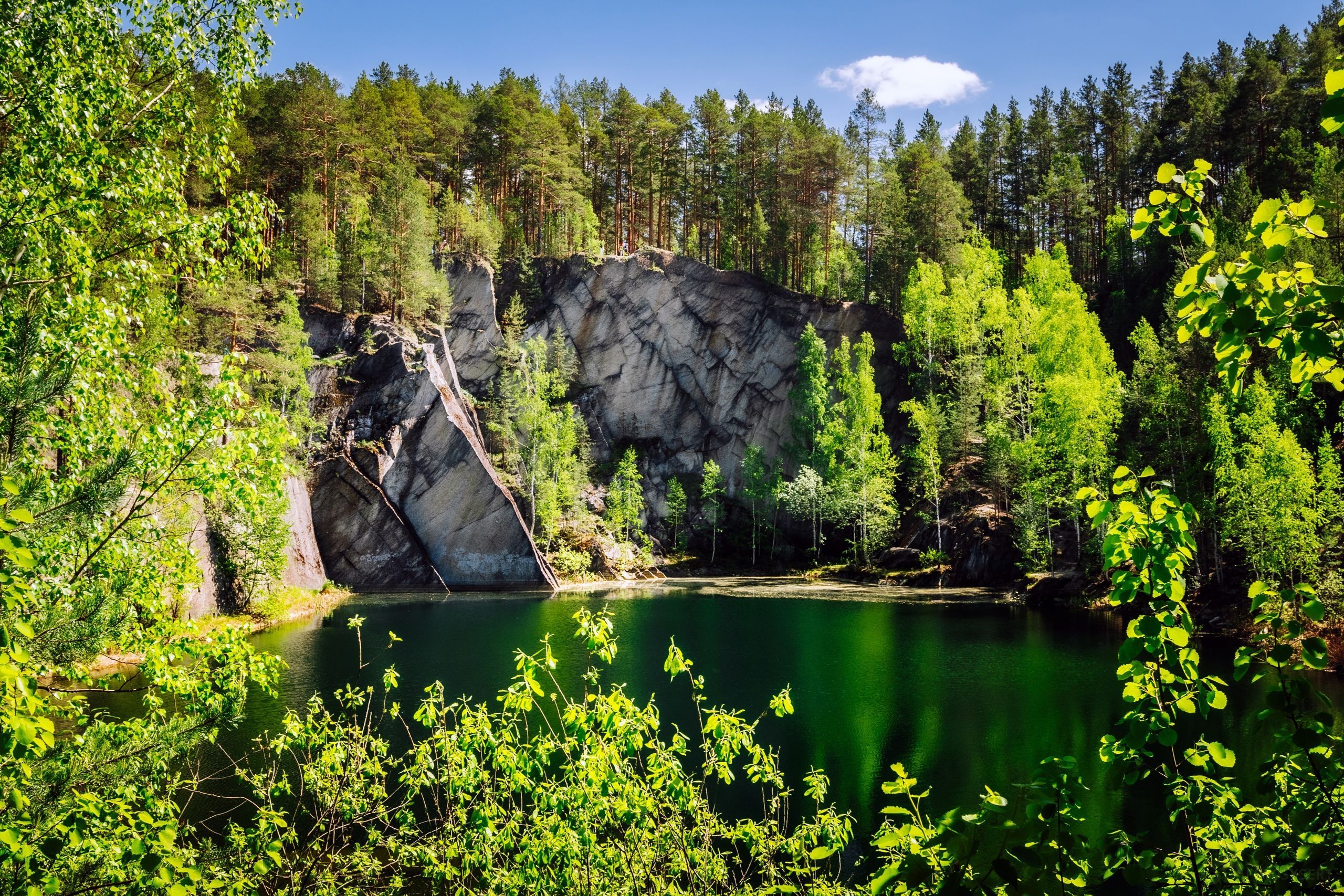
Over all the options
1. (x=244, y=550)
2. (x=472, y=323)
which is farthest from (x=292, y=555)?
(x=472, y=323)

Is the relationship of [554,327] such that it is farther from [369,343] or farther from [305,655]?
[305,655]

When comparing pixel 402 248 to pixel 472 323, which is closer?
pixel 402 248

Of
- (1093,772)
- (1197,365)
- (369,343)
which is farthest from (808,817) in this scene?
(369,343)

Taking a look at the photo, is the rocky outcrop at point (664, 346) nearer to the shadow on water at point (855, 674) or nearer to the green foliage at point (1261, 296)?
the shadow on water at point (855, 674)

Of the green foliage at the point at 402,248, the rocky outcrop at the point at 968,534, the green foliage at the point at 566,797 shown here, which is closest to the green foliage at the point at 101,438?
the green foliage at the point at 566,797

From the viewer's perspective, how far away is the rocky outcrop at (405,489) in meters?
44.8

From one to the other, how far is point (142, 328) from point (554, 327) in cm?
5571

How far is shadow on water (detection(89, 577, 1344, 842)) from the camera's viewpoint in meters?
13.9

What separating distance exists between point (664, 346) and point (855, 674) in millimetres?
43377

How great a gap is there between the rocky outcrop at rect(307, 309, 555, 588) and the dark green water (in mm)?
8485

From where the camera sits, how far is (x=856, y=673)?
21656 millimetres

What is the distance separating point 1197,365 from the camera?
32281 millimetres

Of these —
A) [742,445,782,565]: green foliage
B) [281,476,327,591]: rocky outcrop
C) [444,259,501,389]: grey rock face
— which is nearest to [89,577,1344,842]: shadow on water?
[281,476,327,591]: rocky outcrop

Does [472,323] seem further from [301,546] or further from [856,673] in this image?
[856,673]
